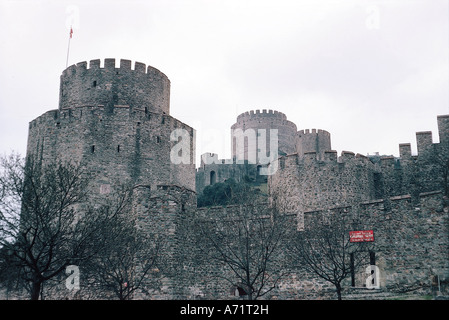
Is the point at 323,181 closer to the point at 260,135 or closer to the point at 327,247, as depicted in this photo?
the point at 327,247

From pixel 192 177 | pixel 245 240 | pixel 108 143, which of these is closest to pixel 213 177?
pixel 192 177

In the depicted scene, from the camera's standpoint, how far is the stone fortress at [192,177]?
1931 cm

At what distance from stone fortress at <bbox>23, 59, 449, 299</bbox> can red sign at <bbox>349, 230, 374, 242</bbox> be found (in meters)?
0.23

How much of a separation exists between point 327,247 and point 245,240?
12.0 ft

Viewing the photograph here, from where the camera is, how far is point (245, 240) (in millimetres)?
21453

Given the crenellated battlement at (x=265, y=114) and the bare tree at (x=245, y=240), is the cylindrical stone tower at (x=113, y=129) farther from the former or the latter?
the crenellated battlement at (x=265, y=114)

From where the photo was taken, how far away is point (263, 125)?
74.6 m

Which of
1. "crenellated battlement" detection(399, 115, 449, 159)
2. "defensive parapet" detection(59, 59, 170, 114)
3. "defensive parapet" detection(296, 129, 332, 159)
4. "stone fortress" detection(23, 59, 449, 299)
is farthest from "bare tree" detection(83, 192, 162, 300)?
"defensive parapet" detection(296, 129, 332, 159)

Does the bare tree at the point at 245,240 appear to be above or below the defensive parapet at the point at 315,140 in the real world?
below

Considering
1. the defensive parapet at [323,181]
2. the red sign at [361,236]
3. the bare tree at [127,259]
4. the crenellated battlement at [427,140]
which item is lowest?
the bare tree at [127,259]

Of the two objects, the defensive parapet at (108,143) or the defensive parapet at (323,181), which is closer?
the defensive parapet at (323,181)

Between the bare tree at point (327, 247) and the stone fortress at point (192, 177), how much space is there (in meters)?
0.52

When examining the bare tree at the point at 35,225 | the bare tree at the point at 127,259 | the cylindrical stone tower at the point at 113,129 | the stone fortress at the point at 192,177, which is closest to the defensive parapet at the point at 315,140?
the stone fortress at the point at 192,177
